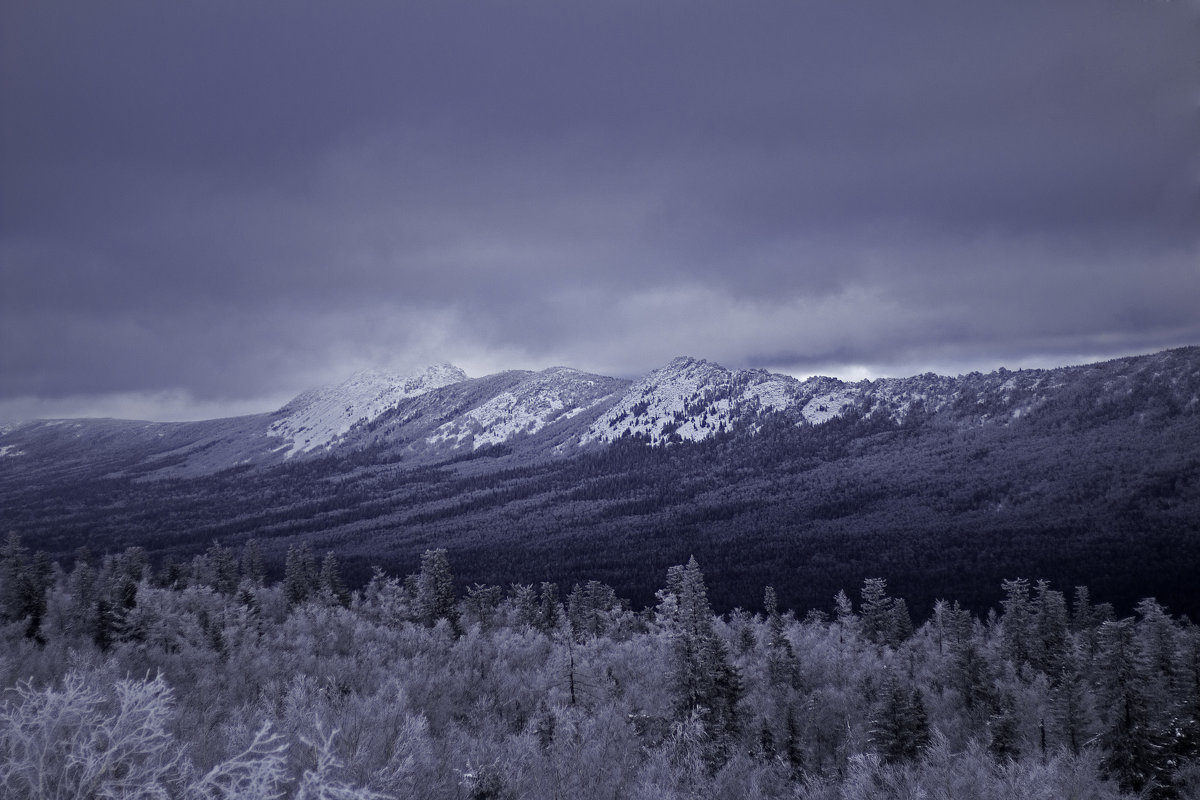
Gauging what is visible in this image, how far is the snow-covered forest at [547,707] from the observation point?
444 inches

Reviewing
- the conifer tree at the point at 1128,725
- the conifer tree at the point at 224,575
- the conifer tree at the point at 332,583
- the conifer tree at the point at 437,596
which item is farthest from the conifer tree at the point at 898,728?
A: the conifer tree at the point at 224,575

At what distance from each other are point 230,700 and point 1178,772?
4235 cm

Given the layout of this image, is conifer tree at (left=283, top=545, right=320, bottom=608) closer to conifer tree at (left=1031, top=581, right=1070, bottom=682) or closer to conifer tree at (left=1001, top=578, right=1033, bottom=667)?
conifer tree at (left=1001, top=578, right=1033, bottom=667)

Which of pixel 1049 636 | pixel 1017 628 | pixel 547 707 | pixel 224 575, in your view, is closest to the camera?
pixel 547 707

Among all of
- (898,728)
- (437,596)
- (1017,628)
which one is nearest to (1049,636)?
(1017,628)

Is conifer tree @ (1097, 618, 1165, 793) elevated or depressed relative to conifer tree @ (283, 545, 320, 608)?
depressed

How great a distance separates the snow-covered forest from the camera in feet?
37.0

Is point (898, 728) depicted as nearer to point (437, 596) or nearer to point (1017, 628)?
point (1017, 628)

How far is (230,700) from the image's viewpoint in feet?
77.4

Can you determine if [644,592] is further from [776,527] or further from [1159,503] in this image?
[1159,503]

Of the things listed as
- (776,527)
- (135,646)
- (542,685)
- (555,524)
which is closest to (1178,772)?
(542,685)

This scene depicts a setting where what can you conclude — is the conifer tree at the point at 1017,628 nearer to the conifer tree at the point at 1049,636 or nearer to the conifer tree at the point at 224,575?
the conifer tree at the point at 1049,636

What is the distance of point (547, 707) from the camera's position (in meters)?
29.8

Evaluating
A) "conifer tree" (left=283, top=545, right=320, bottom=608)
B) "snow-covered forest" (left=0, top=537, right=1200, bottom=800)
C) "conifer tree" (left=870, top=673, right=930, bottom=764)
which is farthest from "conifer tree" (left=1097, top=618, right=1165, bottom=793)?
"conifer tree" (left=283, top=545, right=320, bottom=608)
